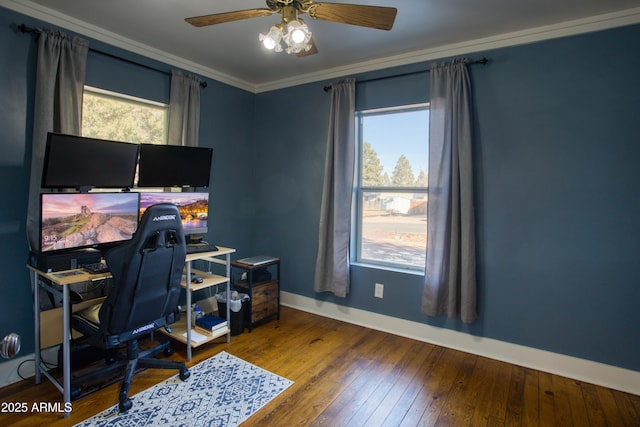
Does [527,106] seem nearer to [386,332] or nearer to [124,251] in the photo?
[386,332]

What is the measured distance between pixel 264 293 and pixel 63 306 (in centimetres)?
169

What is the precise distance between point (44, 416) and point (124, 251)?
106 cm

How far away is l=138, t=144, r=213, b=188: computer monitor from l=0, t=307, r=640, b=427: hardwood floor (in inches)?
54.9

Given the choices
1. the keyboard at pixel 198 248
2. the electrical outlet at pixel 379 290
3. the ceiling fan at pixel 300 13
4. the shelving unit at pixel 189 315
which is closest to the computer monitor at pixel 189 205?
the keyboard at pixel 198 248

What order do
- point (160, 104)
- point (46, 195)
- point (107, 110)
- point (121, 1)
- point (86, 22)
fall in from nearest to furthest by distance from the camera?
point (46, 195)
point (121, 1)
point (86, 22)
point (107, 110)
point (160, 104)

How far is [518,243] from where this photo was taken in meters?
2.73

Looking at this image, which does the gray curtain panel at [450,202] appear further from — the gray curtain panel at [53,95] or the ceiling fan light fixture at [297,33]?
the gray curtain panel at [53,95]

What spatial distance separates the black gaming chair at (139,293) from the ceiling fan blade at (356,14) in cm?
142

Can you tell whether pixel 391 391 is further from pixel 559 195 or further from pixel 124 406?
pixel 559 195

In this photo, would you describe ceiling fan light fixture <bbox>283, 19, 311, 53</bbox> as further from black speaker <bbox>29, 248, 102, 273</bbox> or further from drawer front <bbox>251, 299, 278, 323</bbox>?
drawer front <bbox>251, 299, 278, 323</bbox>

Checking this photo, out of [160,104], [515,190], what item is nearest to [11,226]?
[160,104]

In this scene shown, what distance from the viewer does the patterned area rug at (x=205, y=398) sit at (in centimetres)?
199

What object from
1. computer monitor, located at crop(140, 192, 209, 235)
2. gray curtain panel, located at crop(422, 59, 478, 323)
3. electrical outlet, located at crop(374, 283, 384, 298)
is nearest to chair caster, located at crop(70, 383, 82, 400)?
computer monitor, located at crop(140, 192, 209, 235)

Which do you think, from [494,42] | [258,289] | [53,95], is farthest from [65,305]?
[494,42]
